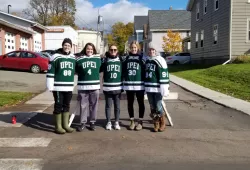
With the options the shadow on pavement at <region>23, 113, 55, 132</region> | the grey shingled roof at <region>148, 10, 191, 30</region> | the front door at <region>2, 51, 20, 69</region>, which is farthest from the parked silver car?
the shadow on pavement at <region>23, 113, 55, 132</region>

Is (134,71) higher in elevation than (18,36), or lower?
lower

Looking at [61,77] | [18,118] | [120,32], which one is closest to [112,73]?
[61,77]

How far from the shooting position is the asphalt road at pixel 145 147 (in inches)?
191

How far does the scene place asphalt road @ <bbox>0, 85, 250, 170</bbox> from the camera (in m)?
4.86

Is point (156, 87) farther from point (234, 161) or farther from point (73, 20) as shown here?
point (73, 20)

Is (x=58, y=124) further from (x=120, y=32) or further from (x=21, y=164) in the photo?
(x=120, y=32)

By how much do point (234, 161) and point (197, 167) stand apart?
2.24 feet

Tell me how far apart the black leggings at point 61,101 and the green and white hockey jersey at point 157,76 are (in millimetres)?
1625

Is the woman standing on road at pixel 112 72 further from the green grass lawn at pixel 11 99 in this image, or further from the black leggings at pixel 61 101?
the green grass lawn at pixel 11 99

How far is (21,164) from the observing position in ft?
15.7

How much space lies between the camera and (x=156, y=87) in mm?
6609

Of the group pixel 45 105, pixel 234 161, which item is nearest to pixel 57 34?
pixel 45 105

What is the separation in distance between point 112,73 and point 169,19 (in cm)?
5038

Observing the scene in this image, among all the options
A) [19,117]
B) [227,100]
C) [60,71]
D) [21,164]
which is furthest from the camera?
[227,100]
